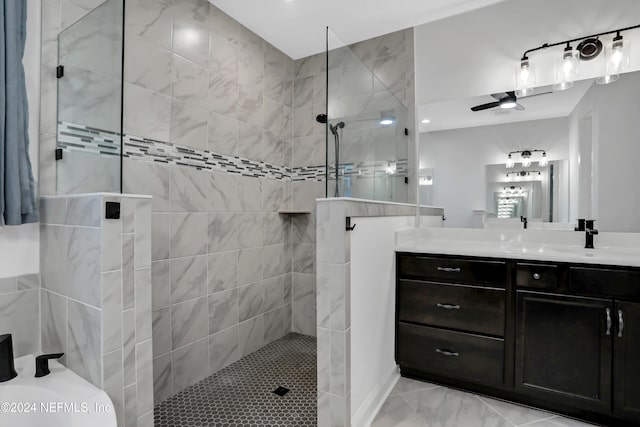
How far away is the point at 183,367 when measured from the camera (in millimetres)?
2086

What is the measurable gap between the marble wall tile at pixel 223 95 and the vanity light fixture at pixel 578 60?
210 centimetres

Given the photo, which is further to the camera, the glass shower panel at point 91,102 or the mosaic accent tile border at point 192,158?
the mosaic accent tile border at point 192,158

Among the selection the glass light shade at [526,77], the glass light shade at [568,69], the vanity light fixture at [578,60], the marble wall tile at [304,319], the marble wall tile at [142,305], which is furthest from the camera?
the marble wall tile at [304,319]

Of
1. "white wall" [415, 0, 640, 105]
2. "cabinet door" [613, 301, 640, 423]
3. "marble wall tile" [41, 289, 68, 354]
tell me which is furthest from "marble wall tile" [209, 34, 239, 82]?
"cabinet door" [613, 301, 640, 423]

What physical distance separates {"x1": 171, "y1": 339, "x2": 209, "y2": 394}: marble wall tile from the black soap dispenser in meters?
0.83

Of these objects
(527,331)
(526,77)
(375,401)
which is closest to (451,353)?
(527,331)

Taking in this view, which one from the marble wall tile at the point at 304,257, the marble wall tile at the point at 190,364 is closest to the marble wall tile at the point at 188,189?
the marble wall tile at the point at 190,364

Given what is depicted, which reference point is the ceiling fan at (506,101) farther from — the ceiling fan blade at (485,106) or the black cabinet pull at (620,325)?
the black cabinet pull at (620,325)

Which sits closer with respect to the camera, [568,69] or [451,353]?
[451,353]

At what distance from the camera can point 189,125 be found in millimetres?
2152

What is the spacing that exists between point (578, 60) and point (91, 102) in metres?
2.93

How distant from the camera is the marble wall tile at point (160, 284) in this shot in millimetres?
1923

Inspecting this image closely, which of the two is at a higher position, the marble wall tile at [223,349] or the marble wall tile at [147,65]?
the marble wall tile at [147,65]

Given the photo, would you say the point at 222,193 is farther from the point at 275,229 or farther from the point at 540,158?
the point at 540,158
